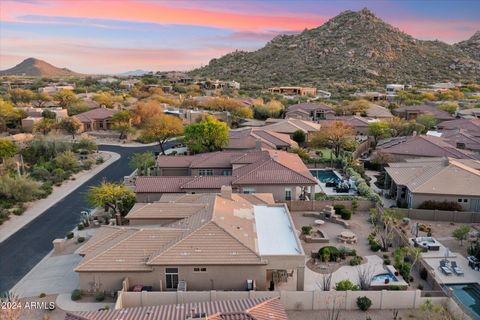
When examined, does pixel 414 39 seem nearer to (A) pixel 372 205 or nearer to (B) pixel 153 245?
(A) pixel 372 205

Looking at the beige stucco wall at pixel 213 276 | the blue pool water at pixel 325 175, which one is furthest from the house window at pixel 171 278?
the blue pool water at pixel 325 175

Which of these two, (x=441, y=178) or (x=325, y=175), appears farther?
(x=325, y=175)

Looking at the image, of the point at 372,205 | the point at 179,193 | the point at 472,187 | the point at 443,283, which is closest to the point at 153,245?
the point at 179,193

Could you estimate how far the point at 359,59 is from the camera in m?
167

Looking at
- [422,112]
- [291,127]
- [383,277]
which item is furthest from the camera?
[422,112]

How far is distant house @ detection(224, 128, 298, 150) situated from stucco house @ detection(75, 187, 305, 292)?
24.6 metres

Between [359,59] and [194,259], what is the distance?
6218 inches

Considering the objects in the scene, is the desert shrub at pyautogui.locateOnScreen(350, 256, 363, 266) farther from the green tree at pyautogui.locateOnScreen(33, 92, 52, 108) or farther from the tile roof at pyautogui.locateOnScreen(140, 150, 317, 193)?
the green tree at pyautogui.locateOnScreen(33, 92, 52, 108)

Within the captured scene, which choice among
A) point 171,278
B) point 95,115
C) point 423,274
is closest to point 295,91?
point 95,115

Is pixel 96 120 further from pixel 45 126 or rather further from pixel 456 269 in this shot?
pixel 456 269

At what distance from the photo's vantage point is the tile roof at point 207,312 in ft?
63.6

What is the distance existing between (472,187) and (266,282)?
2411 cm

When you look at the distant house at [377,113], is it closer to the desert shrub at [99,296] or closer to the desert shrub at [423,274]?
the desert shrub at [423,274]

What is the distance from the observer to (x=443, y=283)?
26812 millimetres
